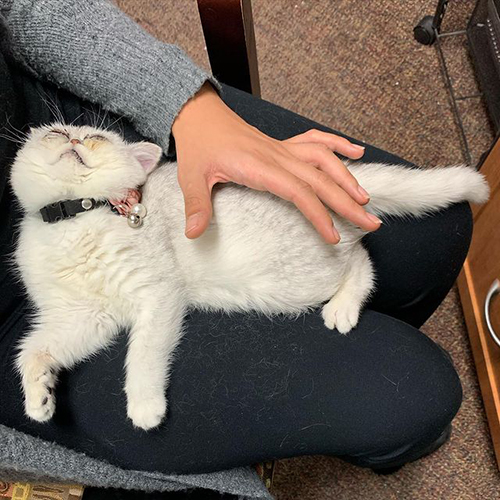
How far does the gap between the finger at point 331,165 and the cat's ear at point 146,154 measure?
22cm

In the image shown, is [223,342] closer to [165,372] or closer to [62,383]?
[165,372]

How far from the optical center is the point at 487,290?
117 centimetres

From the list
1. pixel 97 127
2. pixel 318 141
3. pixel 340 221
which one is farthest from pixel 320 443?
pixel 97 127

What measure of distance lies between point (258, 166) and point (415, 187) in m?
0.28

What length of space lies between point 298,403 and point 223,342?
14 centimetres

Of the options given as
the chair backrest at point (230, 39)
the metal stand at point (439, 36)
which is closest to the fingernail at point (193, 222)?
the chair backrest at point (230, 39)

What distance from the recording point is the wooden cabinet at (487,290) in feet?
3.71

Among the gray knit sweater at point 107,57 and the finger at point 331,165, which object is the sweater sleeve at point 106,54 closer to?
the gray knit sweater at point 107,57

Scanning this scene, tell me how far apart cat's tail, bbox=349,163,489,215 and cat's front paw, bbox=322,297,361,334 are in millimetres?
172

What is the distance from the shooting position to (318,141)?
0.82m

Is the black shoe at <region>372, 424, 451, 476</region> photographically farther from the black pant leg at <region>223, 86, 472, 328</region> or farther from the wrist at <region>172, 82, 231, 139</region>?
the wrist at <region>172, 82, 231, 139</region>

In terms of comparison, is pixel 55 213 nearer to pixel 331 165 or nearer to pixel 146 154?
pixel 146 154

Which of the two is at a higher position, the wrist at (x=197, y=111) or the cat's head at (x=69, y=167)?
the wrist at (x=197, y=111)

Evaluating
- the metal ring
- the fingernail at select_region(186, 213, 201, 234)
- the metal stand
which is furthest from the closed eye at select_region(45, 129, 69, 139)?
the metal stand
